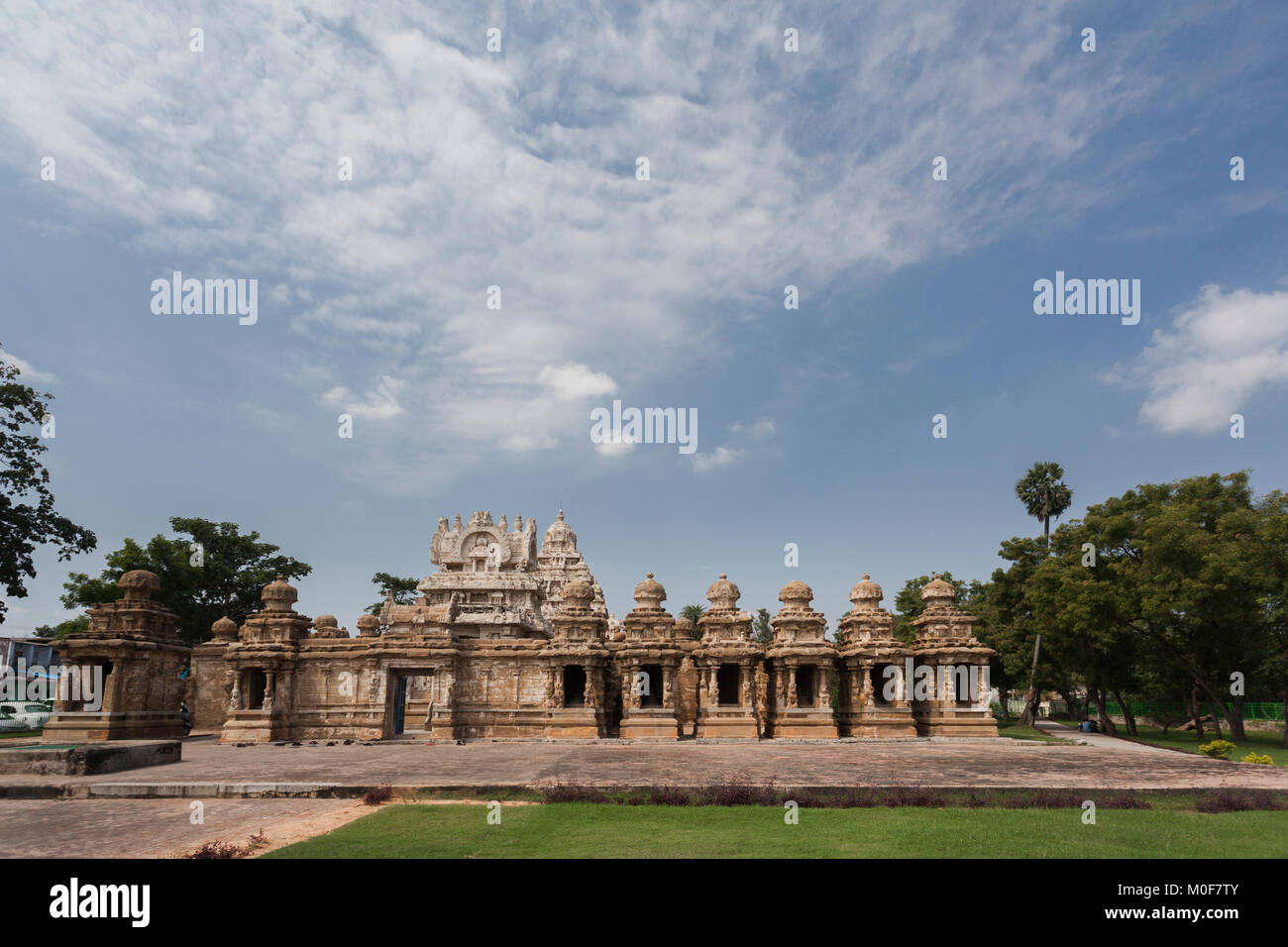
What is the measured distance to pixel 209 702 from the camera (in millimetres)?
38312

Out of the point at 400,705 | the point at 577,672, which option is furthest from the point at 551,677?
the point at 400,705

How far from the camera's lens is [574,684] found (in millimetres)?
36125

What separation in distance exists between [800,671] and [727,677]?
13.0 ft

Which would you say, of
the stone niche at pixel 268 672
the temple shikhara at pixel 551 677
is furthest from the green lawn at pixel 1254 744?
the stone niche at pixel 268 672

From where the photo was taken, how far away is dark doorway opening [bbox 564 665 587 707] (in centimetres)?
→ 3572

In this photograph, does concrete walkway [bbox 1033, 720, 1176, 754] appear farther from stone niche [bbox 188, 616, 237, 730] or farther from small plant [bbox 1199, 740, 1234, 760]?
stone niche [bbox 188, 616, 237, 730]

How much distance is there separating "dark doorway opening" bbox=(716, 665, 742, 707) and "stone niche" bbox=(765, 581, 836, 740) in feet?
5.42

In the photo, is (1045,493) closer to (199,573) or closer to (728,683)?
(728,683)

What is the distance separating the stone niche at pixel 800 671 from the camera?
116 feet

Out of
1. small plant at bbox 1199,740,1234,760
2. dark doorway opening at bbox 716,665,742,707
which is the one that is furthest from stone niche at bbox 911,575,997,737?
small plant at bbox 1199,740,1234,760

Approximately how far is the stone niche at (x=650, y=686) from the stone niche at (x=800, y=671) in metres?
4.96
